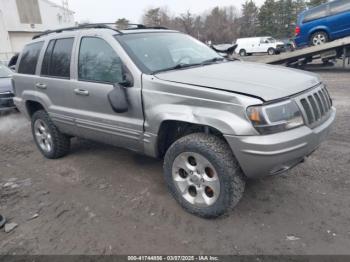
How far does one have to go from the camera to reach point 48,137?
4973mm

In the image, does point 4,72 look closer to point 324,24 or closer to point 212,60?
→ point 212,60

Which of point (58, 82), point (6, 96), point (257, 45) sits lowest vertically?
point (257, 45)

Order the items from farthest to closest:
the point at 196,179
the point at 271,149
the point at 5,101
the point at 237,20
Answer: the point at 237,20, the point at 5,101, the point at 196,179, the point at 271,149

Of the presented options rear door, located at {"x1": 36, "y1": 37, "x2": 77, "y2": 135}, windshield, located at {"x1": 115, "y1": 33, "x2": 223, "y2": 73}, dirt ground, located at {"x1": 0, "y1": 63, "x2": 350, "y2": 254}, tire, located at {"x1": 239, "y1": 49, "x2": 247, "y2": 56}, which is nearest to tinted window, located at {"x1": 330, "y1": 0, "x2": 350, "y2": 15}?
dirt ground, located at {"x1": 0, "y1": 63, "x2": 350, "y2": 254}

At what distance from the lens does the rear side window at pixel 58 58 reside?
14.0ft

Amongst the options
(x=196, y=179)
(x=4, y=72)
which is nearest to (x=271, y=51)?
(x=4, y=72)

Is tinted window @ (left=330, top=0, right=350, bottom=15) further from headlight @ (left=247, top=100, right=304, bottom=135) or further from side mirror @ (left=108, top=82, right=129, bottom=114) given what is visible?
side mirror @ (left=108, top=82, right=129, bottom=114)

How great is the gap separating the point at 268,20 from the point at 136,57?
203 feet

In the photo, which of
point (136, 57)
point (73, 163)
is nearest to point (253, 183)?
point (136, 57)

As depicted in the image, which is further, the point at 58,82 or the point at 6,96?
the point at 6,96

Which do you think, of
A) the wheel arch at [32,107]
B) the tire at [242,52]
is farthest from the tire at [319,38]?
the tire at [242,52]

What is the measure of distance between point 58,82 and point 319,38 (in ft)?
36.0

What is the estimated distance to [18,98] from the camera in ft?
17.6

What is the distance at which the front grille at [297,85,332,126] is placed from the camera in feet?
9.50
